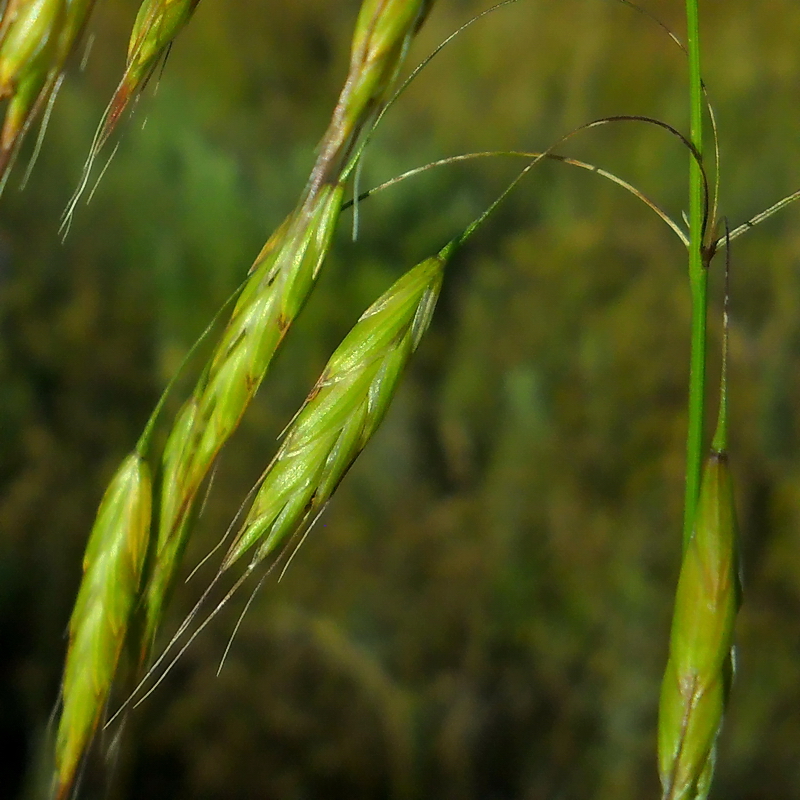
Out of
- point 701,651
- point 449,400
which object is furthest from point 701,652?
point 449,400

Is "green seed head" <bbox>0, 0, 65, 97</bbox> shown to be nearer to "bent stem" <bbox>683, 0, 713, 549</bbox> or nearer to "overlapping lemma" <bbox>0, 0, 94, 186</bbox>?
"overlapping lemma" <bbox>0, 0, 94, 186</bbox>

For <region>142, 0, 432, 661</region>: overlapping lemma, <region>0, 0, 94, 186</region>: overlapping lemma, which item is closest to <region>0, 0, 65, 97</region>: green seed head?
<region>0, 0, 94, 186</region>: overlapping lemma

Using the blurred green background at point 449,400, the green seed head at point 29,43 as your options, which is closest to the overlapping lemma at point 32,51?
the green seed head at point 29,43

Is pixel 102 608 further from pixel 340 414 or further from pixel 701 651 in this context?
pixel 701 651

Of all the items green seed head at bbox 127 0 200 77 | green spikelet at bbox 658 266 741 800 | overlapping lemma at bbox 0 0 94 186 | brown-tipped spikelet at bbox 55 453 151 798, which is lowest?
brown-tipped spikelet at bbox 55 453 151 798

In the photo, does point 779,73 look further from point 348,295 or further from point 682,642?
point 682,642

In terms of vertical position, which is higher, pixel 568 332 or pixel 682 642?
pixel 568 332

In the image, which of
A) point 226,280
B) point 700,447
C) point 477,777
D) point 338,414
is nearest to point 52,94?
point 338,414

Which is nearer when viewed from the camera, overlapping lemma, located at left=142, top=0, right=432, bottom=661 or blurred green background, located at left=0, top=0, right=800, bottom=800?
overlapping lemma, located at left=142, top=0, right=432, bottom=661
